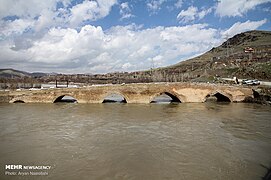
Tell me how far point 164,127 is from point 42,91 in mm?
22559

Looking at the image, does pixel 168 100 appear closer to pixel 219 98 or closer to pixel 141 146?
pixel 219 98

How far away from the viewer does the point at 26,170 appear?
10789 mm

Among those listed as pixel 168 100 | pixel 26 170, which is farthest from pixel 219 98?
pixel 26 170

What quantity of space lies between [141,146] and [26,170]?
21.0 feet

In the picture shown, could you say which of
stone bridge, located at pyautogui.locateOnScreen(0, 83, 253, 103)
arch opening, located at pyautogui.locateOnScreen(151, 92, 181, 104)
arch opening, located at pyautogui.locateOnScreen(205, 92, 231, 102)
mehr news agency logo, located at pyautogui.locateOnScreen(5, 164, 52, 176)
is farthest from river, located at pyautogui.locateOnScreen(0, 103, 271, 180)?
arch opening, located at pyautogui.locateOnScreen(205, 92, 231, 102)

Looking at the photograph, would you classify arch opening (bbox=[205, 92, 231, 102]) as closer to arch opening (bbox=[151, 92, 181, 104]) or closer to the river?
arch opening (bbox=[151, 92, 181, 104])

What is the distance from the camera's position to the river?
10.8 m

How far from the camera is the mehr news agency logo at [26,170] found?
408 inches

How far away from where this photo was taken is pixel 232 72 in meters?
55.8

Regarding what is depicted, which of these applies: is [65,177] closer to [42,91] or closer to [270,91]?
[42,91]

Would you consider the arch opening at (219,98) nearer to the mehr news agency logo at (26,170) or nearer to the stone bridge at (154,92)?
the stone bridge at (154,92)

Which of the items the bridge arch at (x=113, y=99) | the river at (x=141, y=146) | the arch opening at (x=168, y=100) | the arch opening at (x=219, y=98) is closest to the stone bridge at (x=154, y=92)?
the bridge arch at (x=113, y=99)

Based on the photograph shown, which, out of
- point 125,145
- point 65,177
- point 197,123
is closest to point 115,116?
point 197,123

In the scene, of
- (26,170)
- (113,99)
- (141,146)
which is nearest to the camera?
(26,170)
